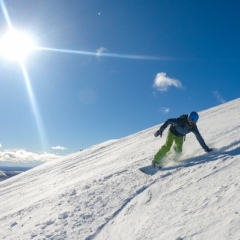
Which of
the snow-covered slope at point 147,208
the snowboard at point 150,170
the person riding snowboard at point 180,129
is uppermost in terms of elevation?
the person riding snowboard at point 180,129

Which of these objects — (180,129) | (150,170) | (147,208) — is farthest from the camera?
(180,129)

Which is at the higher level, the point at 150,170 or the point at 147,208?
the point at 150,170

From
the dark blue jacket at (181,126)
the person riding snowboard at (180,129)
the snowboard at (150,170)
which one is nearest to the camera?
the snowboard at (150,170)

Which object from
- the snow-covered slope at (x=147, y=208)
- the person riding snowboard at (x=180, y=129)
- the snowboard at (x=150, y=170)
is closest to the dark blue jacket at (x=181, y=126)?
the person riding snowboard at (x=180, y=129)

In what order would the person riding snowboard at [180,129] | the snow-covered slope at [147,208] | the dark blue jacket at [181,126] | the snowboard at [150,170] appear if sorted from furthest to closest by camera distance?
1. the dark blue jacket at [181,126]
2. the person riding snowboard at [180,129]
3. the snowboard at [150,170]
4. the snow-covered slope at [147,208]

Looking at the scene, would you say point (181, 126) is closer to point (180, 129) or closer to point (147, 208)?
point (180, 129)

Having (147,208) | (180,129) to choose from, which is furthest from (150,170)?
(147,208)

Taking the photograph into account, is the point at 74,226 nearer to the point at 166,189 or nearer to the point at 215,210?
the point at 166,189

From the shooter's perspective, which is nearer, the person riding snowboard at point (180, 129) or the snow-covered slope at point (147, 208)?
the snow-covered slope at point (147, 208)

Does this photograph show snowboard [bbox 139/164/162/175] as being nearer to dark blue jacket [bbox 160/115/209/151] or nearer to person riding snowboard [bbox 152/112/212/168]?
person riding snowboard [bbox 152/112/212/168]

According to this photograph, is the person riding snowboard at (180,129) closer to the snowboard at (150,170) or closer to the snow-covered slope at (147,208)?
the snow-covered slope at (147,208)

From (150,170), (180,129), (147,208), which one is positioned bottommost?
(147,208)

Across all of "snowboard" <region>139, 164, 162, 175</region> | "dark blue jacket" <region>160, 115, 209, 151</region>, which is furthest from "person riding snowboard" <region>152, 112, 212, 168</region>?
"snowboard" <region>139, 164, 162, 175</region>

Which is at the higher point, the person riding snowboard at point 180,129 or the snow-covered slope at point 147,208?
the person riding snowboard at point 180,129
